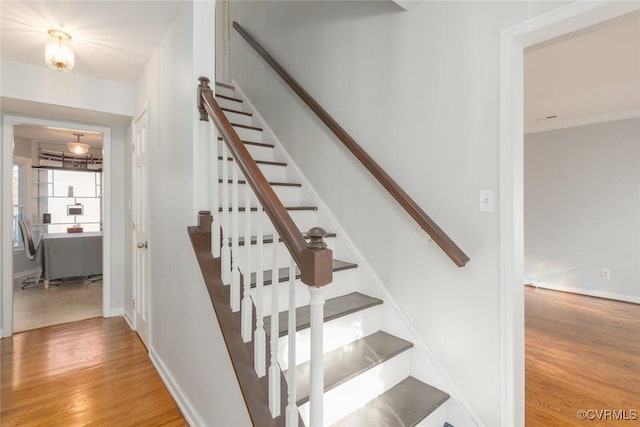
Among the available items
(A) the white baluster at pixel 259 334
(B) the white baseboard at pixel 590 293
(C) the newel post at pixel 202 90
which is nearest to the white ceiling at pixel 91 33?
(C) the newel post at pixel 202 90

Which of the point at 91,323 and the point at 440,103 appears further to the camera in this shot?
the point at 91,323

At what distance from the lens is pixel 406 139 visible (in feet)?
6.16

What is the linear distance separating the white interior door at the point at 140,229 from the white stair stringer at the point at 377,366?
1.46 metres

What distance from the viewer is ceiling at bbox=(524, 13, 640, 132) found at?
232 cm

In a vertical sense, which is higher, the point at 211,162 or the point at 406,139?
the point at 406,139

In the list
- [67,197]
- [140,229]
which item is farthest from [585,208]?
[67,197]

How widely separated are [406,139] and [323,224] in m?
0.90

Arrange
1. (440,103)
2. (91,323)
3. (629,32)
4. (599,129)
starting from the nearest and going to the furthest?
(440,103)
(629,32)
(91,323)
(599,129)

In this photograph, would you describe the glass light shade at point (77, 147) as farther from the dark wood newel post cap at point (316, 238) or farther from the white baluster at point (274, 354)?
the dark wood newel post cap at point (316, 238)

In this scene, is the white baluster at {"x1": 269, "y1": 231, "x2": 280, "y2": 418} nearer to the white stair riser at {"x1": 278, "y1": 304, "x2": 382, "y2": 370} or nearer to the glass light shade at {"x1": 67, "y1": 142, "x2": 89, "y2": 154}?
the white stair riser at {"x1": 278, "y1": 304, "x2": 382, "y2": 370}

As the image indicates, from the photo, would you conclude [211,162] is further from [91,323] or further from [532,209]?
[532,209]

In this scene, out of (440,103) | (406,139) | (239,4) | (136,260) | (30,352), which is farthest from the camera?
(239,4)

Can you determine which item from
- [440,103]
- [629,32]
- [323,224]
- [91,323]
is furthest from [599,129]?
[91,323]

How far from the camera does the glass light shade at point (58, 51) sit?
1959mm
